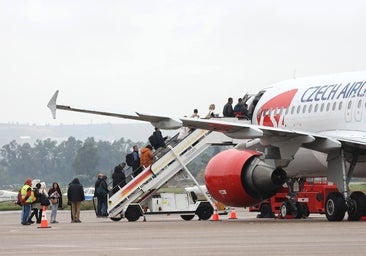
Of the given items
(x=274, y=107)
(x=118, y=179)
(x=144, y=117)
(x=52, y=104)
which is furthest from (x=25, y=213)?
(x=144, y=117)

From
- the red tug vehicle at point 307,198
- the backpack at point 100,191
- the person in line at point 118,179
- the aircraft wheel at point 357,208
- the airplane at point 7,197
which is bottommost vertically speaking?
the aircraft wheel at point 357,208

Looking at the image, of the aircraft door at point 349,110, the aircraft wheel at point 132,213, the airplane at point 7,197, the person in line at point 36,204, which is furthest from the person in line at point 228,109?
the airplane at point 7,197

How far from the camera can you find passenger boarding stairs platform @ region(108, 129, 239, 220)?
40.4 metres

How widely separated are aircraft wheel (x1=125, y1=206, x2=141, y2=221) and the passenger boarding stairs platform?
0.03 metres

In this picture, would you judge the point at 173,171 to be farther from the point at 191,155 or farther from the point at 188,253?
the point at 188,253

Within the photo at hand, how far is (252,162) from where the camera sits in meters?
34.7

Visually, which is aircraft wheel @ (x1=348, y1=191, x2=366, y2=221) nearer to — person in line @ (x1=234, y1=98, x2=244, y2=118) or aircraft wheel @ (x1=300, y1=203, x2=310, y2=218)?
aircraft wheel @ (x1=300, y1=203, x2=310, y2=218)

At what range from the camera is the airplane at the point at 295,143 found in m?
31.8

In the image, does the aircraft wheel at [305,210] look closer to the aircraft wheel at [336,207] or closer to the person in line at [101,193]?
the aircraft wheel at [336,207]

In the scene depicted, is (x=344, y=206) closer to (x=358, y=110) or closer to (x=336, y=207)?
(x=336, y=207)

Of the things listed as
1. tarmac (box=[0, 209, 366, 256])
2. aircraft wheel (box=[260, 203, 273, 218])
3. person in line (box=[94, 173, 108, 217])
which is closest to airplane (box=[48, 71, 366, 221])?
tarmac (box=[0, 209, 366, 256])

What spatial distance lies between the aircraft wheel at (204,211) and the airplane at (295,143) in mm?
4001

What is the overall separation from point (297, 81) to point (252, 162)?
161 inches

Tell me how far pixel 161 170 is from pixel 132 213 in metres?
1.76
